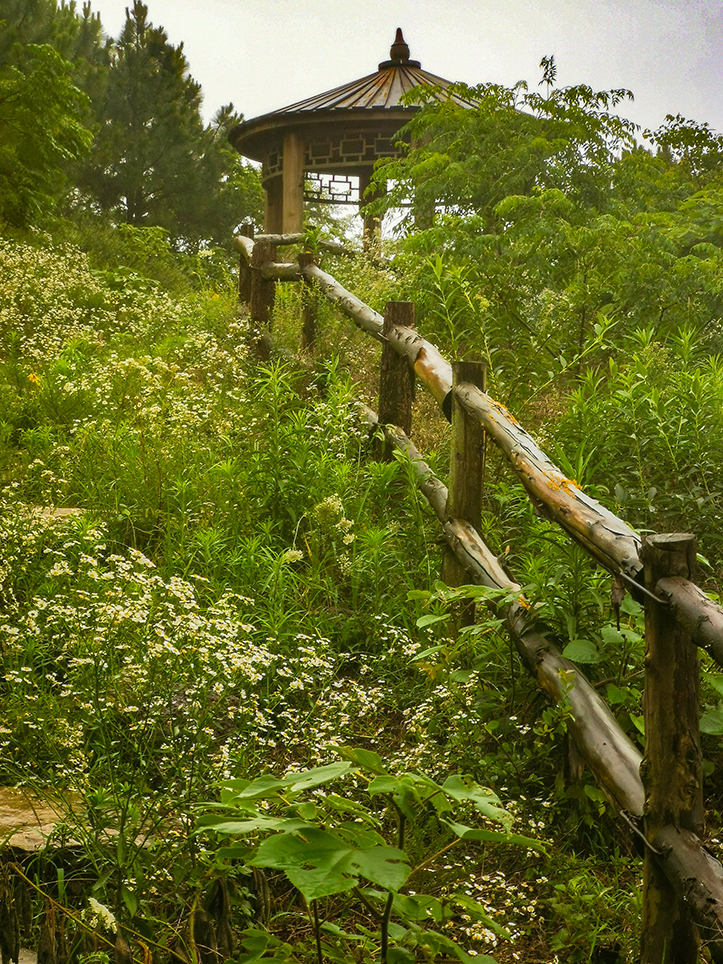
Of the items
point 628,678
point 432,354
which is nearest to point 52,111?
point 432,354

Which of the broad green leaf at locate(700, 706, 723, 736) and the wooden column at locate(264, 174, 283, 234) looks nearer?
the broad green leaf at locate(700, 706, 723, 736)

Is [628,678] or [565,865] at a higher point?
[628,678]

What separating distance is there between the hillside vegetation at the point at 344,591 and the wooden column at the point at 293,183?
197 inches

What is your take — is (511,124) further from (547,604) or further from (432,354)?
(547,604)

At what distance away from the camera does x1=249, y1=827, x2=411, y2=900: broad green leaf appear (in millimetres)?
1195

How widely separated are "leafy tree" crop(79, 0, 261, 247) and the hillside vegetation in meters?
9.30

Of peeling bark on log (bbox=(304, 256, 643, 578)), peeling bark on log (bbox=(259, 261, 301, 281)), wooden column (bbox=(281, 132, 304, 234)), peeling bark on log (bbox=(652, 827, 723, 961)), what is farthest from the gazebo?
peeling bark on log (bbox=(652, 827, 723, 961))

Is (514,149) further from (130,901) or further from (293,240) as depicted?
(130,901)

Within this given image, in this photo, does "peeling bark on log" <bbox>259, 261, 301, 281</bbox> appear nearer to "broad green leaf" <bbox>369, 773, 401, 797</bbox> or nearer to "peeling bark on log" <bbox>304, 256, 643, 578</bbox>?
"peeling bark on log" <bbox>304, 256, 643, 578</bbox>

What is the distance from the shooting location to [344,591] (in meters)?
4.17

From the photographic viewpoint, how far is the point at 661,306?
7387mm

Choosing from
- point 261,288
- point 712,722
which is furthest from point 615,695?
point 261,288

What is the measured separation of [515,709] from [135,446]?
273 centimetres

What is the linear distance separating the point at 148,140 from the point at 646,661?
19.1 metres
